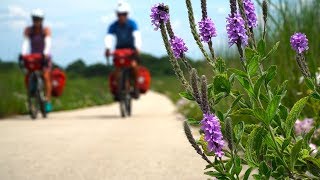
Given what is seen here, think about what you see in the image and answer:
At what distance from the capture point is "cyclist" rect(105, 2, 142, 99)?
11812mm

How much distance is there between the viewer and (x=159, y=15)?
2213mm

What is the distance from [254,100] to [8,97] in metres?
11.5

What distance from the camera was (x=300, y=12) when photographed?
4.91m

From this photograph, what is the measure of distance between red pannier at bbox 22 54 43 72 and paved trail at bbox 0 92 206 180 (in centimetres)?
378

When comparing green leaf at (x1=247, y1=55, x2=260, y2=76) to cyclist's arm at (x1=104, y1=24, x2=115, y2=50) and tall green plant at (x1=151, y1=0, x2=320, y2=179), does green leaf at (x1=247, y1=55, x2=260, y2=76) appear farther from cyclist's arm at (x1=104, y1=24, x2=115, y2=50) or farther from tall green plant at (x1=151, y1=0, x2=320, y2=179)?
cyclist's arm at (x1=104, y1=24, x2=115, y2=50)

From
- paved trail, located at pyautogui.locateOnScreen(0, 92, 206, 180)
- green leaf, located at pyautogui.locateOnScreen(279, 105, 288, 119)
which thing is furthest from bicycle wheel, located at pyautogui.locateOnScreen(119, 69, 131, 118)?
green leaf, located at pyautogui.locateOnScreen(279, 105, 288, 119)

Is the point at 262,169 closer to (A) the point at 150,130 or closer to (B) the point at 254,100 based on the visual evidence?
(B) the point at 254,100

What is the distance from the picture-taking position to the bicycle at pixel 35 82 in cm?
1197

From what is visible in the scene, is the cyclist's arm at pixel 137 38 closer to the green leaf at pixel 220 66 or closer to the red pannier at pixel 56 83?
the red pannier at pixel 56 83

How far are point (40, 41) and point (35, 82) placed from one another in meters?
0.83

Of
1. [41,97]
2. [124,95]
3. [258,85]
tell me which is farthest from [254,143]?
[41,97]

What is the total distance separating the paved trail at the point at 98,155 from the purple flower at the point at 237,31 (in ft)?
6.23

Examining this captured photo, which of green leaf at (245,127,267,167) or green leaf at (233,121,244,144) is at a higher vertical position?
green leaf at (233,121,244,144)

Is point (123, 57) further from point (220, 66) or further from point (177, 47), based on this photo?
point (220, 66)
